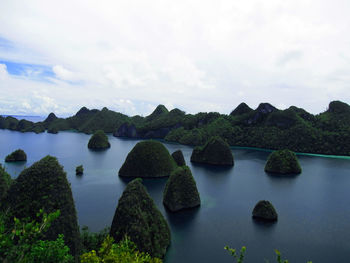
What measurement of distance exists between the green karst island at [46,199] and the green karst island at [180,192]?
18.6 m

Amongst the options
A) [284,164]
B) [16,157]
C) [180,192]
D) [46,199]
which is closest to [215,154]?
[284,164]

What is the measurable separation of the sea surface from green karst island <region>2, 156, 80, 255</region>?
402 inches

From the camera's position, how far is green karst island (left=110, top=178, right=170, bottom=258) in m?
20.8

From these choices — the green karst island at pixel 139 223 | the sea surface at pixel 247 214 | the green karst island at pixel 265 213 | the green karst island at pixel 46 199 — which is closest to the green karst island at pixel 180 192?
the sea surface at pixel 247 214

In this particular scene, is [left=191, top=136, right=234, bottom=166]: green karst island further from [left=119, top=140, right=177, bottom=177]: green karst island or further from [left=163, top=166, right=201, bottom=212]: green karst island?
[left=163, top=166, right=201, bottom=212]: green karst island

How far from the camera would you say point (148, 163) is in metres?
56.9

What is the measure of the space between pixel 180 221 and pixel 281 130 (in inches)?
4067

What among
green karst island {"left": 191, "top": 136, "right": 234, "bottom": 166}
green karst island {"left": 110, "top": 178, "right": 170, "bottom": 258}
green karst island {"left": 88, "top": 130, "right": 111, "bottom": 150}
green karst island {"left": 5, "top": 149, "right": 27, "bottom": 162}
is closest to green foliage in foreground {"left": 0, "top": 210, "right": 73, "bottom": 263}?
green karst island {"left": 110, "top": 178, "right": 170, "bottom": 258}

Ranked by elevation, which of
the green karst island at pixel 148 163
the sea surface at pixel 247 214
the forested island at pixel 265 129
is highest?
the forested island at pixel 265 129

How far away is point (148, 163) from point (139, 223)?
35813 millimetres

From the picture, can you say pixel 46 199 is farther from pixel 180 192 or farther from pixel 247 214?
pixel 247 214

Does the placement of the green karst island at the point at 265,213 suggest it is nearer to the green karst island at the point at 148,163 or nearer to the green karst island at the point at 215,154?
the green karst island at the point at 148,163

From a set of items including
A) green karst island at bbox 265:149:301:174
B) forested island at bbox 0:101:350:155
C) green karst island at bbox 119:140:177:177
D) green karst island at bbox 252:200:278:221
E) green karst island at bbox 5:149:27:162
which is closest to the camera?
green karst island at bbox 252:200:278:221

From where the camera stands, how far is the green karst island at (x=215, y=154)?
7475 centimetres
